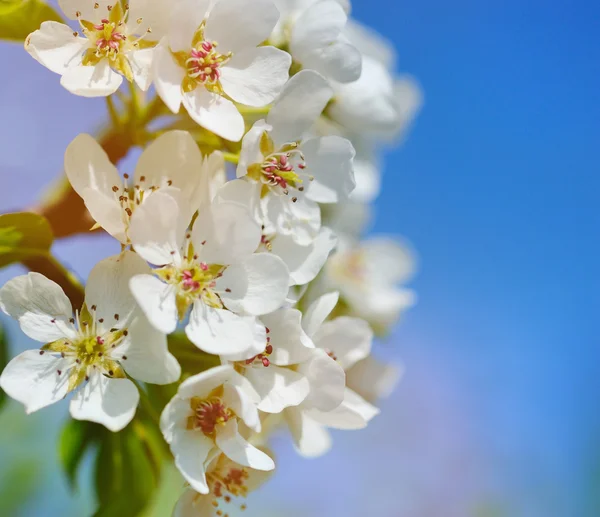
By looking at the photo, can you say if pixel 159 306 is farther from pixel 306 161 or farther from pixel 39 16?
pixel 39 16

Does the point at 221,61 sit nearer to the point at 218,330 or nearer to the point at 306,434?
the point at 218,330

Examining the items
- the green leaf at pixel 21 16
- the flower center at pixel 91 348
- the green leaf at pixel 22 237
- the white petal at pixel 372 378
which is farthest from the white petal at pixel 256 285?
the white petal at pixel 372 378

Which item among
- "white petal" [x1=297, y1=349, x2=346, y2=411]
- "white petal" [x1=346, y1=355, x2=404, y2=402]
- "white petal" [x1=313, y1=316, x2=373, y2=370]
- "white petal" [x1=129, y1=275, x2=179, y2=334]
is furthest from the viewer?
"white petal" [x1=346, y1=355, x2=404, y2=402]

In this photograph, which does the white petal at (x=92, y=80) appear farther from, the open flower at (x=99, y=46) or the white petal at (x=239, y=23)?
the white petal at (x=239, y=23)

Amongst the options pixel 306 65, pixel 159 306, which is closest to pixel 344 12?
pixel 306 65

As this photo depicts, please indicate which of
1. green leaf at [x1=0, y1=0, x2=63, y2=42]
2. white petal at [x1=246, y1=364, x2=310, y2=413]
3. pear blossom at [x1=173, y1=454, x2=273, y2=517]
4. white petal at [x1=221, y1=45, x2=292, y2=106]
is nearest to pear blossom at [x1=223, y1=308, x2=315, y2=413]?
white petal at [x1=246, y1=364, x2=310, y2=413]

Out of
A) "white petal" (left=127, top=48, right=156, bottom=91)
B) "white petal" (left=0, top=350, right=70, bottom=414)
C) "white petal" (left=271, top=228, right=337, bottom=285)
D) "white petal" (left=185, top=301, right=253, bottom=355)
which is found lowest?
"white petal" (left=0, top=350, right=70, bottom=414)

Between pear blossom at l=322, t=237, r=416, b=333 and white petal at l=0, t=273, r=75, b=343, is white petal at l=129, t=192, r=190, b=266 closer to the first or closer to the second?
white petal at l=0, t=273, r=75, b=343

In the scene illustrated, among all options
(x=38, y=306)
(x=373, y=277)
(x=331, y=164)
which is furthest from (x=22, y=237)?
(x=373, y=277)
